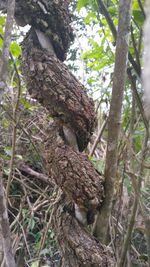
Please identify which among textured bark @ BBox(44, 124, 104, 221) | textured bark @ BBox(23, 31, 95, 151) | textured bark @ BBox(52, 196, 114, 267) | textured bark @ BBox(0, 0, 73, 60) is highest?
textured bark @ BBox(0, 0, 73, 60)

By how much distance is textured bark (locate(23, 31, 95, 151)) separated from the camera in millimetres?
707

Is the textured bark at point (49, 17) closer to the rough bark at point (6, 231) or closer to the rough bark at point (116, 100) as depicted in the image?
the rough bark at point (116, 100)

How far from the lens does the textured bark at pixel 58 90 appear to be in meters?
0.71

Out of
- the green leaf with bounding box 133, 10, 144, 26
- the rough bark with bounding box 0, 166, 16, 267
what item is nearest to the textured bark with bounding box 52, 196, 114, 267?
the rough bark with bounding box 0, 166, 16, 267

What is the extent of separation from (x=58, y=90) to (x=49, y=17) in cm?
17

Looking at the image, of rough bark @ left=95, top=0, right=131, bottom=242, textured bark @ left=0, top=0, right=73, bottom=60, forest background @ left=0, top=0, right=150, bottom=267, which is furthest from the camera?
forest background @ left=0, top=0, right=150, bottom=267

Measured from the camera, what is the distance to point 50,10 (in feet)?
2.48

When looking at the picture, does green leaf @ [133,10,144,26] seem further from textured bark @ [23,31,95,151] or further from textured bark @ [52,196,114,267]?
textured bark @ [52,196,114,267]

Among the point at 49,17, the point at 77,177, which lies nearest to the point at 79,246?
the point at 77,177

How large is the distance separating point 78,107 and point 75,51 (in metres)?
2.67

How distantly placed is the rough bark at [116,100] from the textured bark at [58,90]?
0.25 feet

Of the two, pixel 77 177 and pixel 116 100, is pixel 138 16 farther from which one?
pixel 77 177

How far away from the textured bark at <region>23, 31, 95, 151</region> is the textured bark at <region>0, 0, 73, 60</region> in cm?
4

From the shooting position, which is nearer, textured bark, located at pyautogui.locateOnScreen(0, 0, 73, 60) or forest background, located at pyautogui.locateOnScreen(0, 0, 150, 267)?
textured bark, located at pyautogui.locateOnScreen(0, 0, 73, 60)
